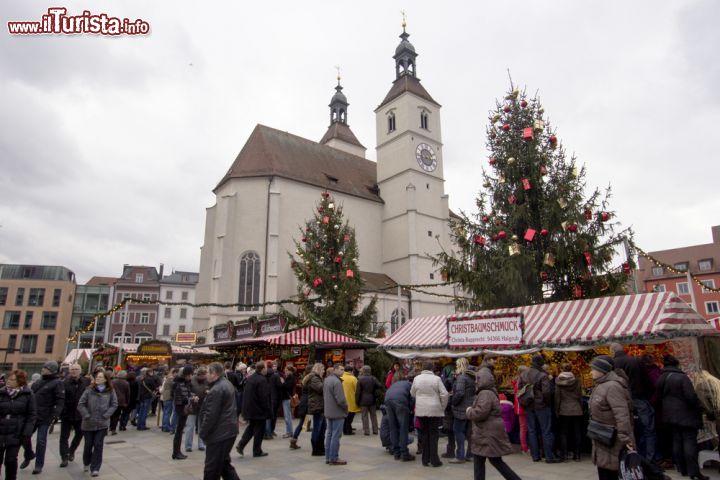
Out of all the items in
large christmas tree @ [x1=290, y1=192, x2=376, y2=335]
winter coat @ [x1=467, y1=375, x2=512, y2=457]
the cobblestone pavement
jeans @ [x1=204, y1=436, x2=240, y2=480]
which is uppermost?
large christmas tree @ [x1=290, y1=192, x2=376, y2=335]

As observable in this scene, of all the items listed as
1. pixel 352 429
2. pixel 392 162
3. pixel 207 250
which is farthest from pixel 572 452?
pixel 392 162

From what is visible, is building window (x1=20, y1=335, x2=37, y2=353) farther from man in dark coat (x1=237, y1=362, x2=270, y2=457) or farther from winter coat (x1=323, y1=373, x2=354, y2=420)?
winter coat (x1=323, y1=373, x2=354, y2=420)

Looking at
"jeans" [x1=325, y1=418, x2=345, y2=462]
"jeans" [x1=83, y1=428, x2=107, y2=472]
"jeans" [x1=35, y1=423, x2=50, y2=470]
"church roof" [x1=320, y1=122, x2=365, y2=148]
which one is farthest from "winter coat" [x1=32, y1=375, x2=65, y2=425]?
"church roof" [x1=320, y1=122, x2=365, y2=148]

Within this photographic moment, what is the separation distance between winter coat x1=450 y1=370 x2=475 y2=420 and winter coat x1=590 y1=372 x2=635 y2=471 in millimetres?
3220

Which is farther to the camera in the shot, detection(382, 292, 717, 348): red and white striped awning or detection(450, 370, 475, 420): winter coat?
detection(382, 292, 717, 348): red and white striped awning

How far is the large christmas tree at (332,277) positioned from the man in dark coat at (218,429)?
14274 millimetres

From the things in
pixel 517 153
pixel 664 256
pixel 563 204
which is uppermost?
pixel 664 256

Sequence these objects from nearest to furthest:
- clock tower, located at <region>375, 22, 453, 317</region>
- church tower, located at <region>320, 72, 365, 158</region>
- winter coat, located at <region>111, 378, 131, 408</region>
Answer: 1. winter coat, located at <region>111, 378, 131, 408</region>
2. clock tower, located at <region>375, 22, 453, 317</region>
3. church tower, located at <region>320, 72, 365, 158</region>

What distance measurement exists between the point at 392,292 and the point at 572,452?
2815 cm

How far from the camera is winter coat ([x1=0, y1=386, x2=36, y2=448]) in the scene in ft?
19.0

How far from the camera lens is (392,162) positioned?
1629 inches

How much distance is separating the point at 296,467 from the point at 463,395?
2976 mm

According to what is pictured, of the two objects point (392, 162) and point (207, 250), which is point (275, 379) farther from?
point (392, 162)

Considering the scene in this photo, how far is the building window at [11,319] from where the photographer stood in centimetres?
5556
